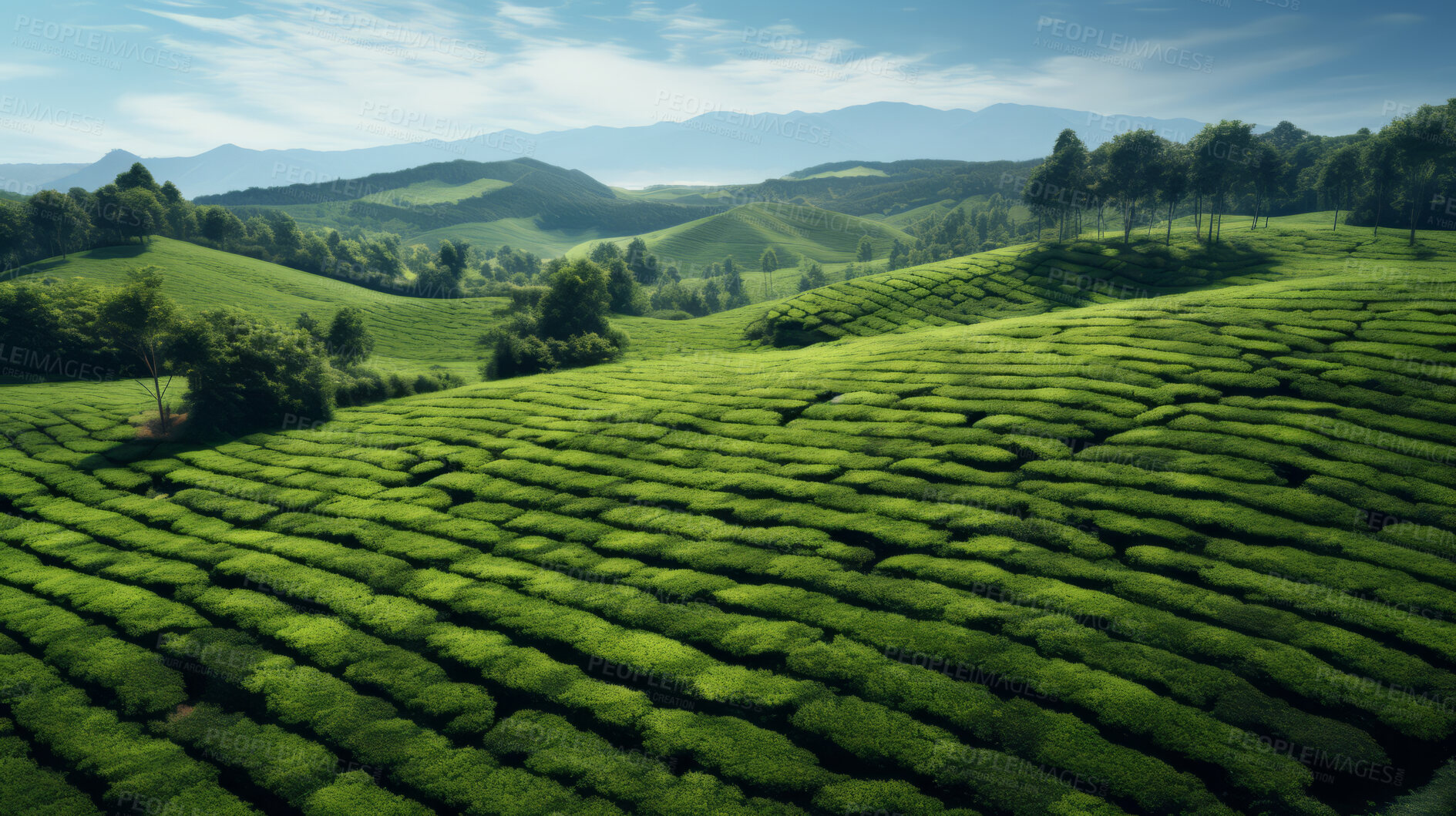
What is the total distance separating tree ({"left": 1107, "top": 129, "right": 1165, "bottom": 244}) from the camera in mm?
75375

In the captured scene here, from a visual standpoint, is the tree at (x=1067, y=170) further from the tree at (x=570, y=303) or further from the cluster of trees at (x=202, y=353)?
the cluster of trees at (x=202, y=353)

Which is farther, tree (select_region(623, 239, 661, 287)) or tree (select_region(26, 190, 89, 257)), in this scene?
tree (select_region(623, 239, 661, 287))

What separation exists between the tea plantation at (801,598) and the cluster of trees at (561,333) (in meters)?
27.0

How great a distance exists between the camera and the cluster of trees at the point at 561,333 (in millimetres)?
66875

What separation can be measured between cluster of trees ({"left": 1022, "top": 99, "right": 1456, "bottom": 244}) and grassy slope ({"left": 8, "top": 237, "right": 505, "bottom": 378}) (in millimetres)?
80279

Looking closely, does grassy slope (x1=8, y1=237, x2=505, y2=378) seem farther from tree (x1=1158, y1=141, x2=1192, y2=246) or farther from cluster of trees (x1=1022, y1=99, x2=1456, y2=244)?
tree (x1=1158, y1=141, x2=1192, y2=246)

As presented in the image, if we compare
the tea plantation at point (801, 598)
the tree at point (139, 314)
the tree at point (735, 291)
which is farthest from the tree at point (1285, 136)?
the tree at point (139, 314)

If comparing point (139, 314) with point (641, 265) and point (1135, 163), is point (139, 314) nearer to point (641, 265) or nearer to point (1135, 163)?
point (1135, 163)

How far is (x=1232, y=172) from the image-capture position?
243 feet

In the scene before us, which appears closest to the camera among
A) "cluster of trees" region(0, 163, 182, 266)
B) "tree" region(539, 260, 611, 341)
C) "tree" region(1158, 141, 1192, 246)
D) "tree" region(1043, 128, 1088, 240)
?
"tree" region(539, 260, 611, 341)

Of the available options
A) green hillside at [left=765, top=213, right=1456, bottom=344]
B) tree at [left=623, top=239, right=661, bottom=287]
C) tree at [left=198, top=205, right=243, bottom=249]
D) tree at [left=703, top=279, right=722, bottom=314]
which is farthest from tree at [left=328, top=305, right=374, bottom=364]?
tree at [left=623, top=239, right=661, bottom=287]

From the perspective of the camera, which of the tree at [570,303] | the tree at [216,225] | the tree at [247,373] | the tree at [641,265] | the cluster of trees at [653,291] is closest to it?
the tree at [247,373]

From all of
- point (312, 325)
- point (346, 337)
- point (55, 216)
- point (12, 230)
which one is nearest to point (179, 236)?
point (55, 216)

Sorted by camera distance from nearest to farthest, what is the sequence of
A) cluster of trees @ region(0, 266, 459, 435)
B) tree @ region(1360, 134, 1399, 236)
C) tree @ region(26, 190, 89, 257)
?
cluster of trees @ region(0, 266, 459, 435), tree @ region(1360, 134, 1399, 236), tree @ region(26, 190, 89, 257)
